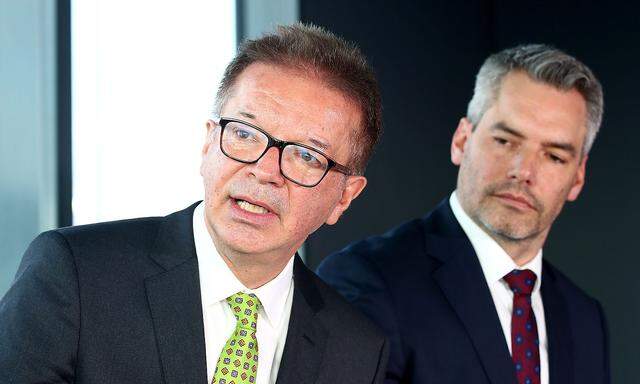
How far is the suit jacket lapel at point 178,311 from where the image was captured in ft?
6.20

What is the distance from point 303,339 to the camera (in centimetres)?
213

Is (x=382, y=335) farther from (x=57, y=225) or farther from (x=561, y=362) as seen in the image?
(x=57, y=225)

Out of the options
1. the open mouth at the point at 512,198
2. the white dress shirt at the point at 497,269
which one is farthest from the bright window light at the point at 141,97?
the open mouth at the point at 512,198

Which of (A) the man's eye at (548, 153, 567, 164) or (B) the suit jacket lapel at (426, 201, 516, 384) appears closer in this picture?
(B) the suit jacket lapel at (426, 201, 516, 384)

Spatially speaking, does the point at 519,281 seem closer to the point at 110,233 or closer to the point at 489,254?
the point at 489,254

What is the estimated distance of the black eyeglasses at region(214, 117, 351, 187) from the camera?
1.93m

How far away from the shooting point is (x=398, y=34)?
13.8 feet

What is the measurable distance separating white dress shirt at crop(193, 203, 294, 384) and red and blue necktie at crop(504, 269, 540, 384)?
0.81 meters

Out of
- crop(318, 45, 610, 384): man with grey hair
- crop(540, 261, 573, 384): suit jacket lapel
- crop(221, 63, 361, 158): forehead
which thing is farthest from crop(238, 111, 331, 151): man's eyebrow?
crop(540, 261, 573, 384): suit jacket lapel

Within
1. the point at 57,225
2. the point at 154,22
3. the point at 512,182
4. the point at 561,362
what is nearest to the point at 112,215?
the point at 57,225

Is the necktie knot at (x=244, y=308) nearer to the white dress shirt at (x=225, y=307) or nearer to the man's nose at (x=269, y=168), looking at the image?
the white dress shirt at (x=225, y=307)

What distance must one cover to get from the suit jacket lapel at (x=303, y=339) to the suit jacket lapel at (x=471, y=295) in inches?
21.2

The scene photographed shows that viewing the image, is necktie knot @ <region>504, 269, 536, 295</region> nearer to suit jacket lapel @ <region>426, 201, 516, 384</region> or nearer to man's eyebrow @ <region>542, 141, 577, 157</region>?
suit jacket lapel @ <region>426, 201, 516, 384</region>

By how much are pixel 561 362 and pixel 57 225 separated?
5.14 feet
